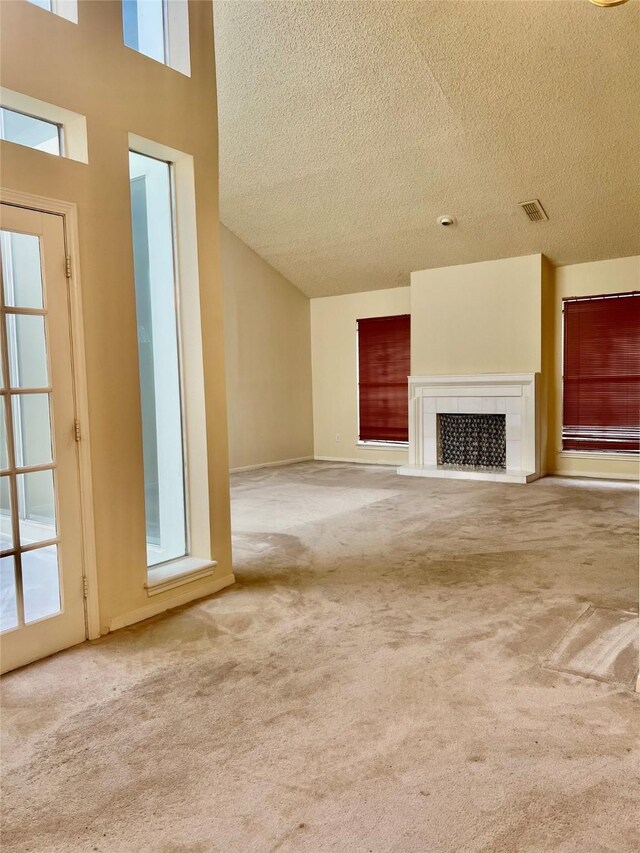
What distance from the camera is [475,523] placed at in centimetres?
486

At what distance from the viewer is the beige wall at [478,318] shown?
7.07 m

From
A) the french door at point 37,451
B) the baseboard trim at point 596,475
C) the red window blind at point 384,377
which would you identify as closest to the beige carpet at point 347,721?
the french door at point 37,451

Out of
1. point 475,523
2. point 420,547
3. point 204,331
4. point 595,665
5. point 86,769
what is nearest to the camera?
point 86,769

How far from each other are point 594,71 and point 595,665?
4.26 metres

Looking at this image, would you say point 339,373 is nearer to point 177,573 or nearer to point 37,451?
point 177,573

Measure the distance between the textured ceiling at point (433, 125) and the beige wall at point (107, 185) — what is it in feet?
7.60

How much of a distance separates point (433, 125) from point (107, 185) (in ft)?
11.9

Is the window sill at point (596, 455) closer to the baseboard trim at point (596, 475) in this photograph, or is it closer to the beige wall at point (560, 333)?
the beige wall at point (560, 333)

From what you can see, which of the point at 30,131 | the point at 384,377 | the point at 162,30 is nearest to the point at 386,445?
the point at 384,377

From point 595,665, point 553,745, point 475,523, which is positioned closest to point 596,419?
point 475,523

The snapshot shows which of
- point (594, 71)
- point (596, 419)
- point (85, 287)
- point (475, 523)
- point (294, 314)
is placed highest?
point (594, 71)

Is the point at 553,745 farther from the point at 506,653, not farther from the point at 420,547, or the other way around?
the point at 420,547

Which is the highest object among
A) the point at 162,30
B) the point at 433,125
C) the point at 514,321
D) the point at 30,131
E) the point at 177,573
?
the point at 433,125

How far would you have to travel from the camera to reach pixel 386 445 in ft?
28.7
